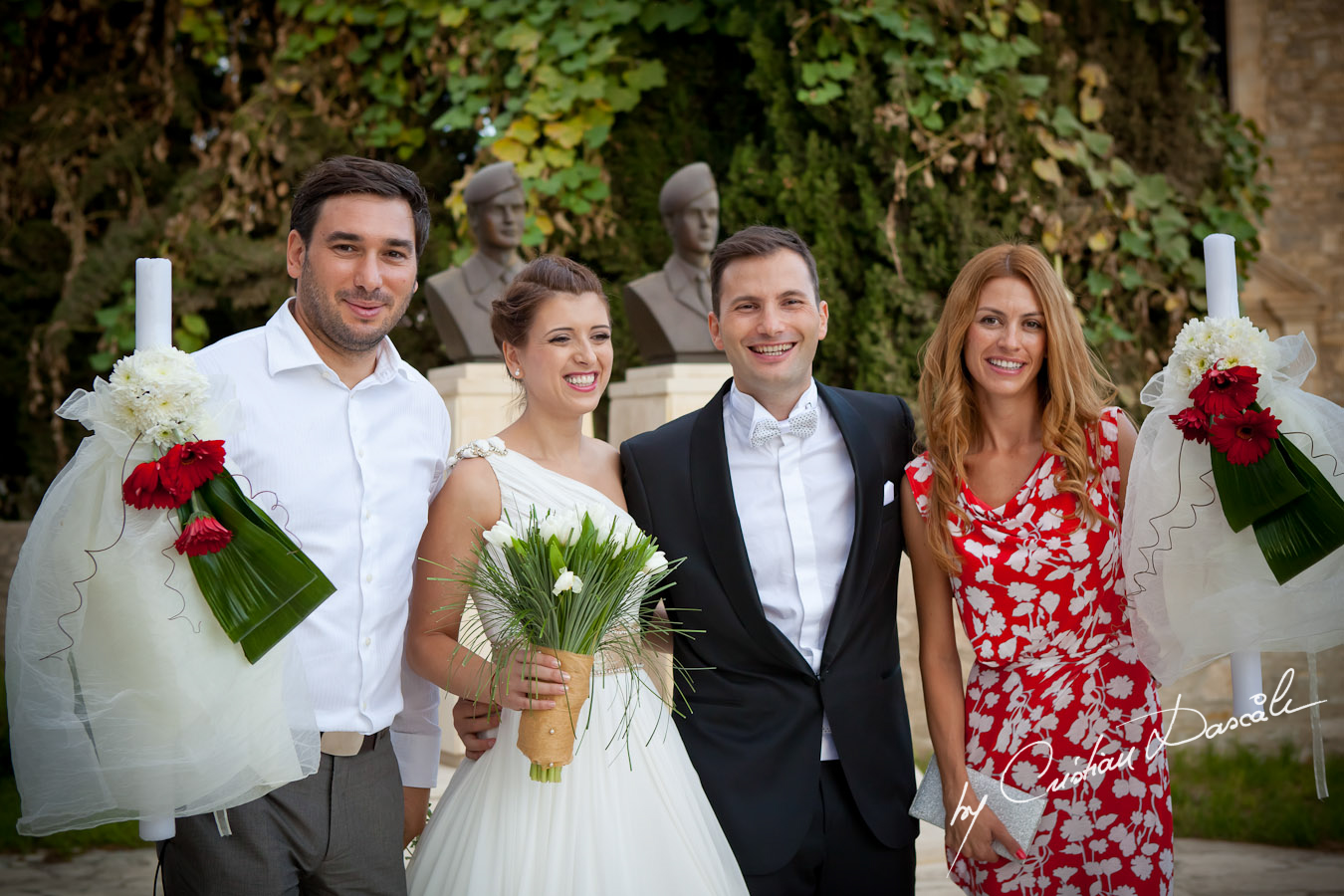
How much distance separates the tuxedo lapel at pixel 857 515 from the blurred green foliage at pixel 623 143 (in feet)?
11.7

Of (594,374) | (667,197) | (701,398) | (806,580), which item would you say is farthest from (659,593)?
(667,197)

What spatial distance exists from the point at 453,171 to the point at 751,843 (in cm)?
592

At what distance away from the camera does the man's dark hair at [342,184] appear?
2488 millimetres

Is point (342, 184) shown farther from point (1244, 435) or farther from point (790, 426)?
point (1244, 435)

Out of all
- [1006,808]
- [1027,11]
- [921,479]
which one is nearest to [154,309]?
[921,479]

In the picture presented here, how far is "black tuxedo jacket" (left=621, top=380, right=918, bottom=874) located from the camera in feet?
8.52

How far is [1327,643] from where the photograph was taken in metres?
2.30

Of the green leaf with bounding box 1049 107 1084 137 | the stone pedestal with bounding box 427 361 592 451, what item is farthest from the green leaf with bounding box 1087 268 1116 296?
the stone pedestal with bounding box 427 361 592 451

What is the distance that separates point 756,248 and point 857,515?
685 mm

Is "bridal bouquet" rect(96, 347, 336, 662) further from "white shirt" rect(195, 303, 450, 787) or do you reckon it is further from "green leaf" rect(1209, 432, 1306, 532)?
"green leaf" rect(1209, 432, 1306, 532)

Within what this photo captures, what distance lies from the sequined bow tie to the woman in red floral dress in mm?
277

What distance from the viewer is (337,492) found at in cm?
240

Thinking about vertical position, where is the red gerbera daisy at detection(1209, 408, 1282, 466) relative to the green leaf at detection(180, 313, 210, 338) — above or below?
below

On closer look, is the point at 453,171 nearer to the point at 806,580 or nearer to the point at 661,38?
the point at 661,38
